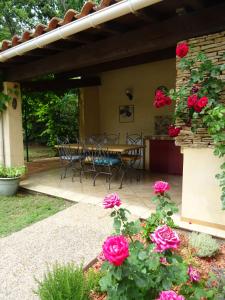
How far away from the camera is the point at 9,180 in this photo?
4.70 m

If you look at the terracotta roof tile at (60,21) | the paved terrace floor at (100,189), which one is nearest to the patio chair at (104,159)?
the paved terrace floor at (100,189)

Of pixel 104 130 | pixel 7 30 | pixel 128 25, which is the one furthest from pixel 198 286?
pixel 7 30

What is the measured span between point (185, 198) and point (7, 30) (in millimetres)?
11416

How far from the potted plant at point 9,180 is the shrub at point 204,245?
3273mm

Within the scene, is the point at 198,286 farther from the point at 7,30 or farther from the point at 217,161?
the point at 7,30

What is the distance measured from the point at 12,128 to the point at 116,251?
186 inches

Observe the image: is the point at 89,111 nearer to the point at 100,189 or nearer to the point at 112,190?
the point at 100,189

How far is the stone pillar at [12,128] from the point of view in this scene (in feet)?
17.2

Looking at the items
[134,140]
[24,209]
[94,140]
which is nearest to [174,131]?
[24,209]

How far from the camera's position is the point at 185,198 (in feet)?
10.3

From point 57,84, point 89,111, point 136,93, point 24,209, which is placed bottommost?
point 24,209

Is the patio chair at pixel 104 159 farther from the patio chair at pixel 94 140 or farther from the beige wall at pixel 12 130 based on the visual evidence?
the beige wall at pixel 12 130

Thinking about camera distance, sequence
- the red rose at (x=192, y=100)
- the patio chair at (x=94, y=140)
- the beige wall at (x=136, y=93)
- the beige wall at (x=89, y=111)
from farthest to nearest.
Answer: the beige wall at (x=89, y=111), the beige wall at (x=136, y=93), the patio chair at (x=94, y=140), the red rose at (x=192, y=100)

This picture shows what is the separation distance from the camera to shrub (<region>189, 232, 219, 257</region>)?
2529mm
